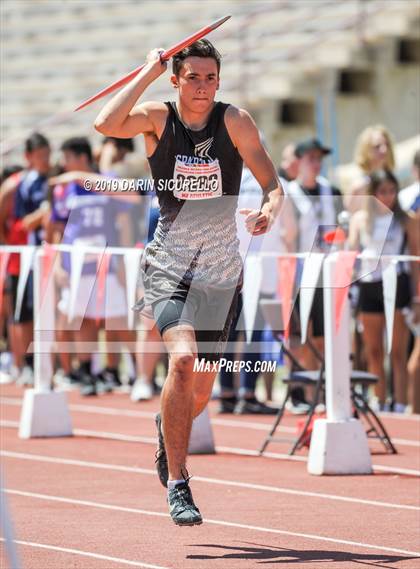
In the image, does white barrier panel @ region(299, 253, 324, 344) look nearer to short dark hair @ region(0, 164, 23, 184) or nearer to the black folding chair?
the black folding chair

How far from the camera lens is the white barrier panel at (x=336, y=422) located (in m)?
9.25

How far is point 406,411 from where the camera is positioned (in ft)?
42.0

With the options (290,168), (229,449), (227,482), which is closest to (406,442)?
(229,449)

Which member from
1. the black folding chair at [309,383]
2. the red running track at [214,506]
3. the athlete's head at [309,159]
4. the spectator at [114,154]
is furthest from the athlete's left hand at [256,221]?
the spectator at [114,154]

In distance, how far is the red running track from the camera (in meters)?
6.62

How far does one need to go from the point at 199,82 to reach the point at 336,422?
3.04 m

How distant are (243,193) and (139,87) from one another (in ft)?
17.6

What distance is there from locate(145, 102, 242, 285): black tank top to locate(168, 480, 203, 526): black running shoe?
0.95m

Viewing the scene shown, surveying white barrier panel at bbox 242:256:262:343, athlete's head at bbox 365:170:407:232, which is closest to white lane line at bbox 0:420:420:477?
white barrier panel at bbox 242:256:262:343

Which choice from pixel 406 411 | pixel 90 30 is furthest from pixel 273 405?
pixel 90 30

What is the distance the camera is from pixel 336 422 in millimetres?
9305

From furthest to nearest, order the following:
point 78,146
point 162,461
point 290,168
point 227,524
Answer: point 78,146
point 290,168
point 227,524
point 162,461

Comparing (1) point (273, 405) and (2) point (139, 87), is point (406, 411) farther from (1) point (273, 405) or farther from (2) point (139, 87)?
(2) point (139, 87)

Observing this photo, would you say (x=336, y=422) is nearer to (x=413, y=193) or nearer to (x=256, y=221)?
(x=256, y=221)
